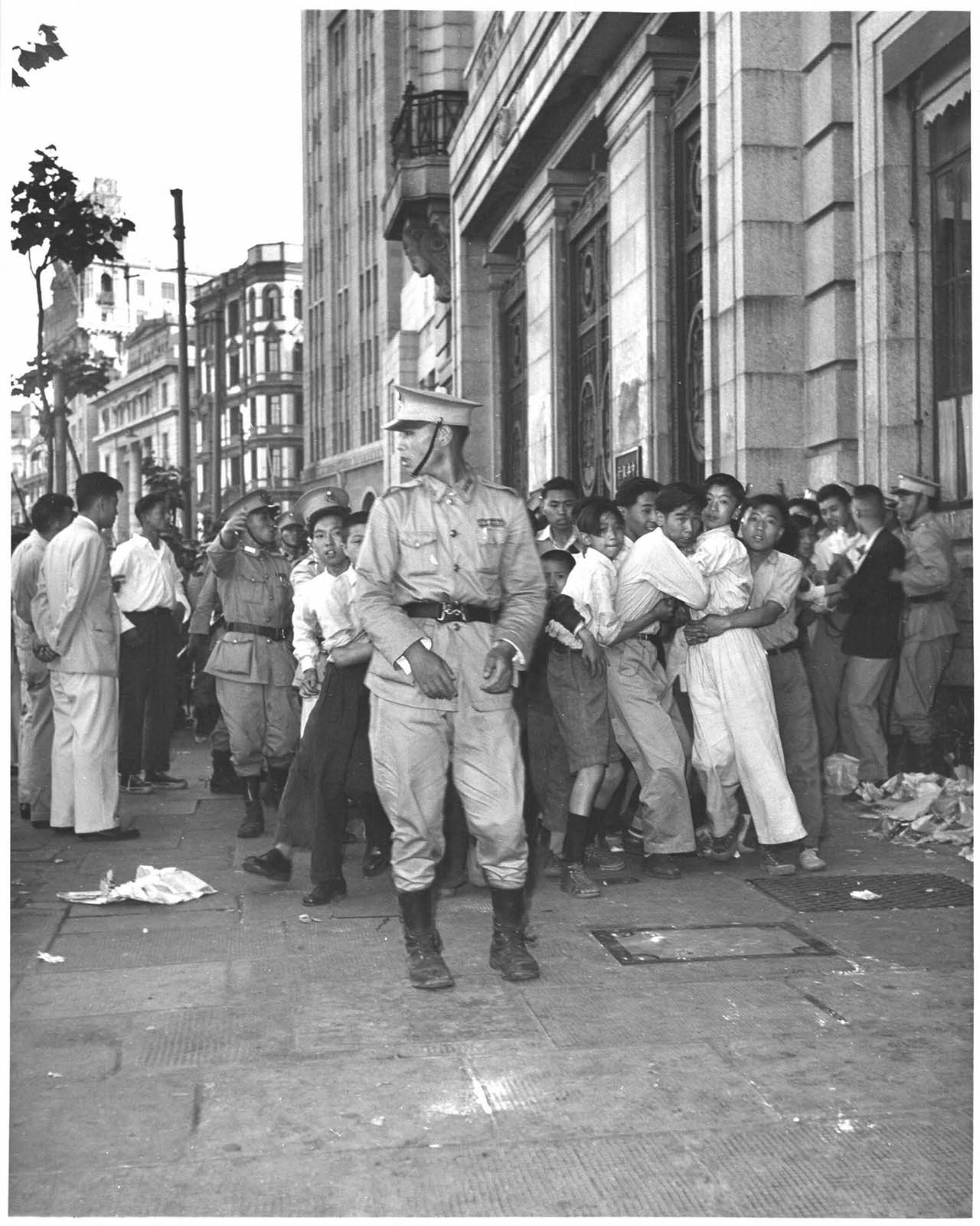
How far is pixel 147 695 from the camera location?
37.2 ft

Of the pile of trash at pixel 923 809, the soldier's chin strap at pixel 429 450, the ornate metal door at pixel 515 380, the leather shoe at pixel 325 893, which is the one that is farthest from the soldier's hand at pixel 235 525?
the ornate metal door at pixel 515 380

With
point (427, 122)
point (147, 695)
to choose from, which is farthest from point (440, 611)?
point (427, 122)

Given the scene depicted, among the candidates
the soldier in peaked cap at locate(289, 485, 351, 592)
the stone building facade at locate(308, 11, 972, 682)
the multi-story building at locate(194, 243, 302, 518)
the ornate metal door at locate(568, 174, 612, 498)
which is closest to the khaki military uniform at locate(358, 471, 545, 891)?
the soldier in peaked cap at locate(289, 485, 351, 592)

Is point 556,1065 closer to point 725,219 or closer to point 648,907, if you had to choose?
point 648,907

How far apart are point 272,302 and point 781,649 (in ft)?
289

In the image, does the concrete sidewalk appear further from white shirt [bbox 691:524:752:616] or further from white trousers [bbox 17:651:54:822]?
white trousers [bbox 17:651:54:822]

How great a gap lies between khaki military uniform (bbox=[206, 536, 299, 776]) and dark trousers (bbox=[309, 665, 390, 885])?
6.28 ft

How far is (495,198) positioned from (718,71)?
30.0 feet

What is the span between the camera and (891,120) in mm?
10539

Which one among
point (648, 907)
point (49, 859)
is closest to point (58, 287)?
point (49, 859)

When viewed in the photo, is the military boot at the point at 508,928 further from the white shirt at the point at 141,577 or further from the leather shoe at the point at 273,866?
the white shirt at the point at 141,577

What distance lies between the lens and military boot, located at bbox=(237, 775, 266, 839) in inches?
346

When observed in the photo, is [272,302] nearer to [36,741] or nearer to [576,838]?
[36,741]

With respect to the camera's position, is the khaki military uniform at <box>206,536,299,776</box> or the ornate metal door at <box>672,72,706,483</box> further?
the ornate metal door at <box>672,72,706,483</box>
